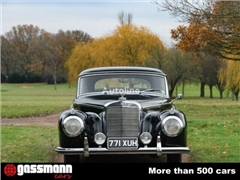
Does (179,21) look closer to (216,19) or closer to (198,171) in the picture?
(216,19)

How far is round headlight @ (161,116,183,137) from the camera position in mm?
6770

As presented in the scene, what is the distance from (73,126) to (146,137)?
1.13 m

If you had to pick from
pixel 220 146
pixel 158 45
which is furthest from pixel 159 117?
pixel 158 45

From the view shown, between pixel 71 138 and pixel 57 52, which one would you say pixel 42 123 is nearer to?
pixel 71 138

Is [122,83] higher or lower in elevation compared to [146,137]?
higher

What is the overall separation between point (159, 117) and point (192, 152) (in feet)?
7.79

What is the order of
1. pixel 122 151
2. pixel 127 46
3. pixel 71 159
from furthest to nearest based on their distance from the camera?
pixel 127 46 < pixel 71 159 < pixel 122 151

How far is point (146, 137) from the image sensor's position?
679 centimetres

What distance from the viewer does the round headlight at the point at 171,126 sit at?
6.77 metres

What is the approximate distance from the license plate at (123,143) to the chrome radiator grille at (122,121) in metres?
0.12

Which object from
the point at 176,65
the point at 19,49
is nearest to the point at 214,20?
the point at 176,65

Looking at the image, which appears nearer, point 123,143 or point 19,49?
point 123,143

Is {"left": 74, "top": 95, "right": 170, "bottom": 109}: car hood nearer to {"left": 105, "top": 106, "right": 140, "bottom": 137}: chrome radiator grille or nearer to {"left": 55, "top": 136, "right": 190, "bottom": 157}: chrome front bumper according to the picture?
{"left": 105, "top": 106, "right": 140, "bottom": 137}: chrome radiator grille

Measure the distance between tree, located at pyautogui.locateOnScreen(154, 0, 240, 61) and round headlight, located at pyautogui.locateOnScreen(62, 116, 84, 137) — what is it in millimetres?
11896
